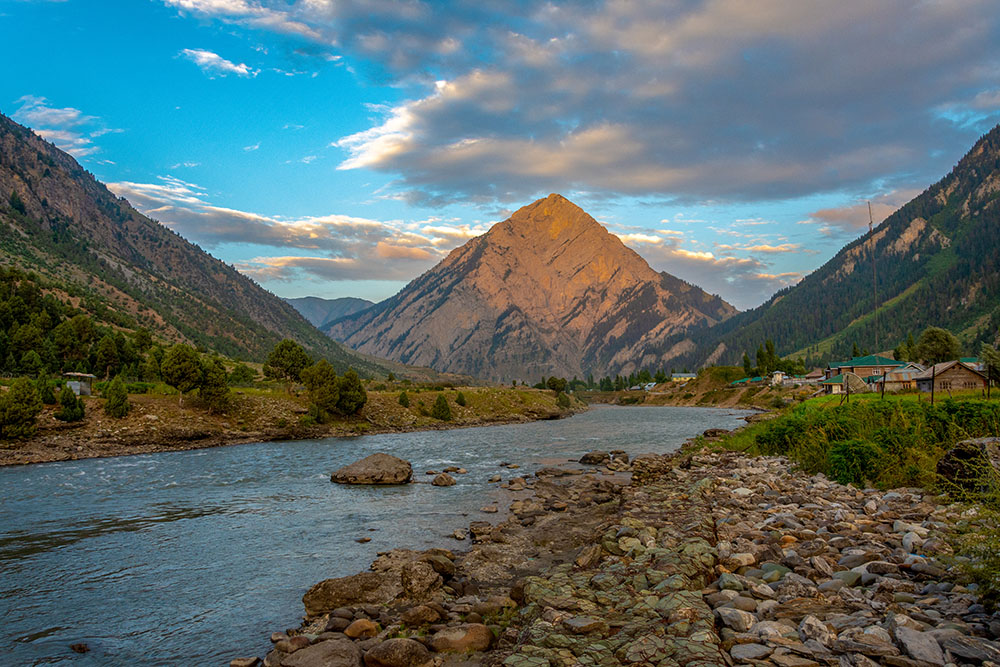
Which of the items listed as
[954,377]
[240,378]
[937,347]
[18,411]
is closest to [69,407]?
[18,411]

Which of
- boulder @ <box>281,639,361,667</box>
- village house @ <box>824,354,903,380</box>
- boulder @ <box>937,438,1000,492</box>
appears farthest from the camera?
village house @ <box>824,354,903,380</box>

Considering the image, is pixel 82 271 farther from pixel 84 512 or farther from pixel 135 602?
pixel 135 602

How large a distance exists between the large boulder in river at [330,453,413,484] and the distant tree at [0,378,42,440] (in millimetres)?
40977

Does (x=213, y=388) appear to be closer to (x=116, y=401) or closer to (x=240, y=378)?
(x=116, y=401)

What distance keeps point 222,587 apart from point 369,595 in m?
6.36

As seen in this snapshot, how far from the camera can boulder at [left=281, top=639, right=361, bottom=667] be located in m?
11.8

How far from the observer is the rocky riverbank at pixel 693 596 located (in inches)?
320

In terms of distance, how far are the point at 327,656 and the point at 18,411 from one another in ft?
215

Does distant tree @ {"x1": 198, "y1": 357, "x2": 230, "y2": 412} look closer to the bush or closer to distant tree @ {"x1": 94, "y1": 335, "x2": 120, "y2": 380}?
distant tree @ {"x1": 94, "y1": 335, "x2": 120, "y2": 380}

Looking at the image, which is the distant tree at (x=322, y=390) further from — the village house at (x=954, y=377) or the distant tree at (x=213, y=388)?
the village house at (x=954, y=377)

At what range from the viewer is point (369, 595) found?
53.1 feet

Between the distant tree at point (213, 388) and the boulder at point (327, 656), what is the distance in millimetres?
76880

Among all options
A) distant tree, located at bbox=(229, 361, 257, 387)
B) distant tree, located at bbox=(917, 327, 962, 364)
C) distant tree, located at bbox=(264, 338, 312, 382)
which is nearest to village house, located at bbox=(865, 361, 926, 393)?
distant tree, located at bbox=(917, 327, 962, 364)

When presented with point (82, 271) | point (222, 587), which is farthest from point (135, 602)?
point (82, 271)
